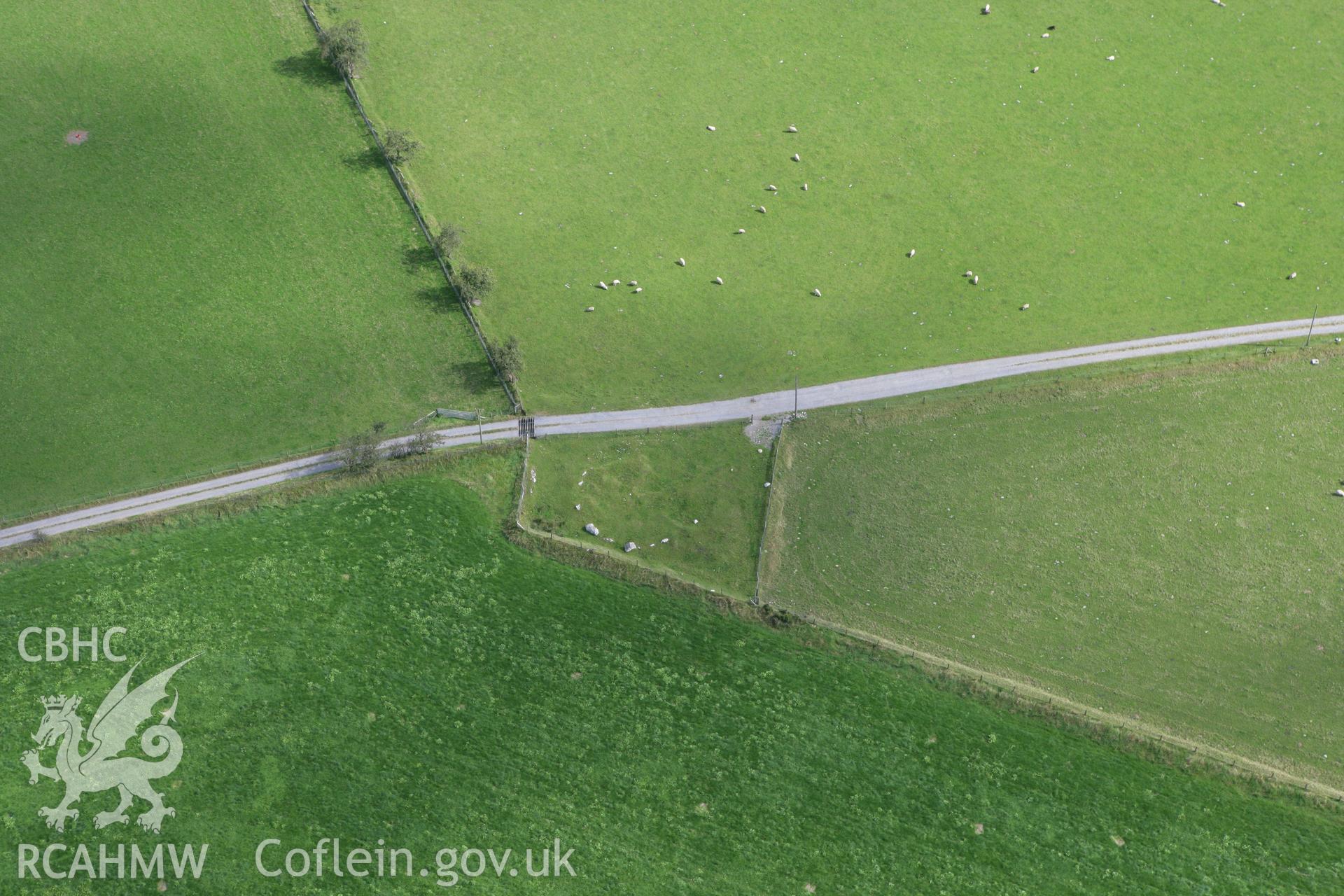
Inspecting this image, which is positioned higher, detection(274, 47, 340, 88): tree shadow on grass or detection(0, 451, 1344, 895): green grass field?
detection(274, 47, 340, 88): tree shadow on grass

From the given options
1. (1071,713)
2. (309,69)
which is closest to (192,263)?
(309,69)

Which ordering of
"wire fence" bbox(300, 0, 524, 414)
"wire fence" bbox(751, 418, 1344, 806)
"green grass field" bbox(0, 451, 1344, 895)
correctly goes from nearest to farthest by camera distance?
"green grass field" bbox(0, 451, 1344, 895) → "wire fence" bbox(751, 418, 1344, 806) → "wire fence" bbox(300, 0, 524, 414)

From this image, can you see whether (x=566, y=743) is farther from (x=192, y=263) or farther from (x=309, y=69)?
(x=309, y=69)

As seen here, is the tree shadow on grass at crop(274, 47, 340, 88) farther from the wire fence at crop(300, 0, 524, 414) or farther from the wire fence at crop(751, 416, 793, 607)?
the wire fence at crop(751, 416, 793, 607)

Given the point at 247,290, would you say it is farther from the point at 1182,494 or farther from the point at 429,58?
the point at 1182,494

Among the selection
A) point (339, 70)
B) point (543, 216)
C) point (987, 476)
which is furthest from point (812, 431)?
point (339, 70)

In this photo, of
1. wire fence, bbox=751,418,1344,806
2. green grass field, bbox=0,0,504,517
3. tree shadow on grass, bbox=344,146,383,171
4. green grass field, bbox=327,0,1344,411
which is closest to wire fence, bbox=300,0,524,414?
tree shadow on grass, bbox=344,146,383,171
